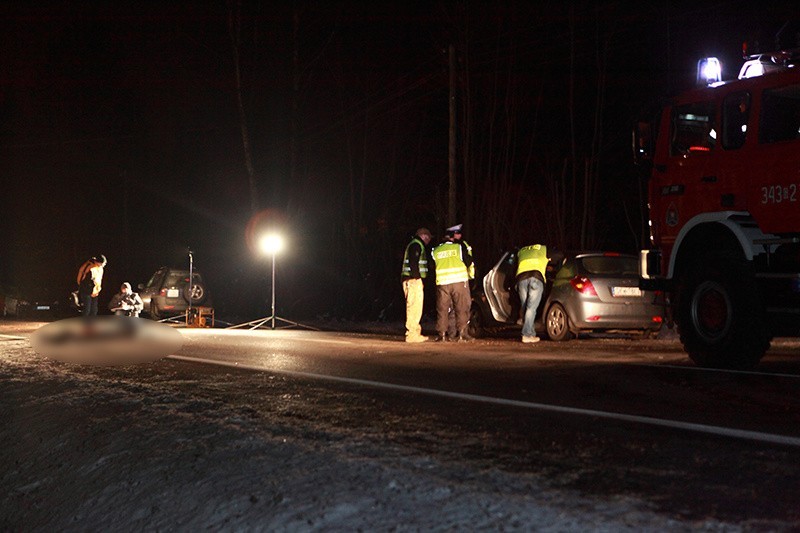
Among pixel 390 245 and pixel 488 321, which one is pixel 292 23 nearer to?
pixel 390 245

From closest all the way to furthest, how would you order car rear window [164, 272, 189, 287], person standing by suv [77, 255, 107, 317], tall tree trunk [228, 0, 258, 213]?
person standing by suv [77, 255, 107, 317] → car rear window [164, 272, 189, 287] → tall tree trunk [228, 0, 258, 213]

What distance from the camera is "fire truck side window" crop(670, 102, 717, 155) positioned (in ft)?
31.5

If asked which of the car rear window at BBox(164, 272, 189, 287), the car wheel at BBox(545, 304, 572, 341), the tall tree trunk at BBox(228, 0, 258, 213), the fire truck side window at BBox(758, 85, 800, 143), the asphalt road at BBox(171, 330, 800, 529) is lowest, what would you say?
the asphalt road at BBox(171, 330, 800, 529)

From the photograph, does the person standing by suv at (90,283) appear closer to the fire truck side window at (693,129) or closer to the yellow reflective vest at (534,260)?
the yellow reflective vest at (534,260)

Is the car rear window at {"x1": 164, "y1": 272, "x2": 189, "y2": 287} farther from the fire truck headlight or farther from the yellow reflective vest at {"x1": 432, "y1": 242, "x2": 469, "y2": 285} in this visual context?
the fire truck headlight

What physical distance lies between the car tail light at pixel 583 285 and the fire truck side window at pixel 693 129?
426 centimetres

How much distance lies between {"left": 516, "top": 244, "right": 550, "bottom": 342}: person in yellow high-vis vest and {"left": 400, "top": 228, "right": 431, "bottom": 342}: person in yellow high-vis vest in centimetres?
162

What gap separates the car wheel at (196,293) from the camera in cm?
2503

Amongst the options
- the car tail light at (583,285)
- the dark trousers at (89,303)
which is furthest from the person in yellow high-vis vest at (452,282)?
the dark trousers at (89,303)

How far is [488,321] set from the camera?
1575 centimetres

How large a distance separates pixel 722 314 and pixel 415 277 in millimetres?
6326

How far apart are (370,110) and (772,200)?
999 inches

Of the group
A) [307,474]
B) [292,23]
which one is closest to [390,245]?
[292,23]

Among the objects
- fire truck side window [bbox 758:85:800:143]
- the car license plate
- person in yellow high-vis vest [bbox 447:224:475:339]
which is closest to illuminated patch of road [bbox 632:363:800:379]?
fire truck side window [bbox 758:85:800:143]
